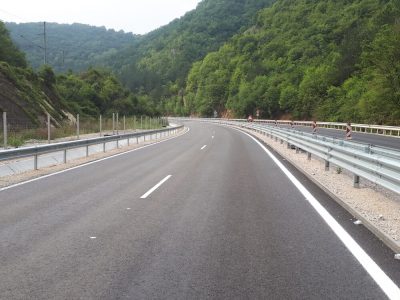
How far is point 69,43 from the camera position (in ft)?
479

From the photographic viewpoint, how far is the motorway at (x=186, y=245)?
430cm

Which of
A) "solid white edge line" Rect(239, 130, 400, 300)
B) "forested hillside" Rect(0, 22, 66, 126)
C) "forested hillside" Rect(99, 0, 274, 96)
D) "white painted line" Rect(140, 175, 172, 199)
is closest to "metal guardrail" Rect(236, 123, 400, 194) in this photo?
"solid white edge line" Rect(239, 130, 400, 300)

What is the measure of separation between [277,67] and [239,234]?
361 ft

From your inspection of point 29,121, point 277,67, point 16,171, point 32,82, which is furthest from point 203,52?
point 16,171

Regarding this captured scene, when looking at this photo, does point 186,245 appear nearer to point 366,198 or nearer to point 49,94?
point 366,198

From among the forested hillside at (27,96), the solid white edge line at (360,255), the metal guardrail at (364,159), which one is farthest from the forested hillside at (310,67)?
the solid white edge line at (360,255)

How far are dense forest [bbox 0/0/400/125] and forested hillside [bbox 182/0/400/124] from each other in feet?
0.74

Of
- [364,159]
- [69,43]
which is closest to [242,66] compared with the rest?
[69,43]

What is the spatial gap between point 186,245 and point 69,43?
150 m

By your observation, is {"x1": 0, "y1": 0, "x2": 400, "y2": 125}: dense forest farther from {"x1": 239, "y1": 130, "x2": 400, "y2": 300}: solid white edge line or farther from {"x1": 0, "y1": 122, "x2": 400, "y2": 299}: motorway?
{"x1": 239, "y1": 130, "x2": 400, "y2": 300}: solid white edge line

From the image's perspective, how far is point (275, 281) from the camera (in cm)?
445

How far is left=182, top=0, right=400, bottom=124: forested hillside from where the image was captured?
53.8 meters

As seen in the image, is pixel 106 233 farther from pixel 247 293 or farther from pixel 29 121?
pixel 29 121

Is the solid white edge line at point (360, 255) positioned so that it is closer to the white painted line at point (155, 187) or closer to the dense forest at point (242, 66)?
the white painted line at point (155, 187)
